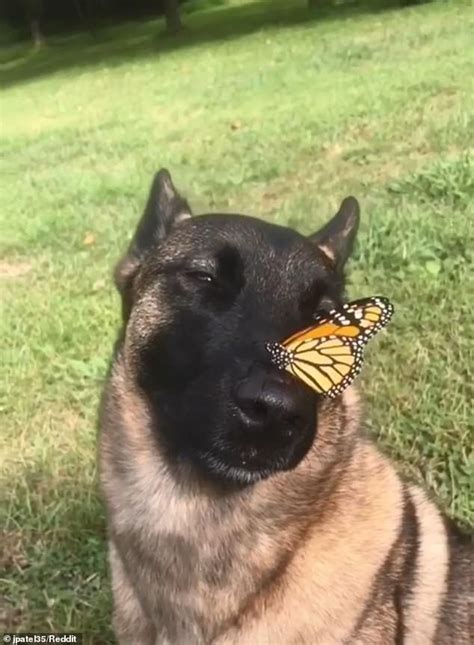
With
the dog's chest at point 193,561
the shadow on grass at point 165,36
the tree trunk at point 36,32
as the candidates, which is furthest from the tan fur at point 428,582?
the tree trunk at point 36,32

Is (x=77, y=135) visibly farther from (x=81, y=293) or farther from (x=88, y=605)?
(x=88, y=605)

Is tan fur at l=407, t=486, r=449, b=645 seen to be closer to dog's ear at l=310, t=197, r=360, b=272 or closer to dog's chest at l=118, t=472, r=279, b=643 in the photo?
dog's chest at l=118, t=472, r=279, b=643

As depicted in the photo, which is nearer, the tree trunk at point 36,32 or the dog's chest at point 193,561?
the dog's chest at point 193,561

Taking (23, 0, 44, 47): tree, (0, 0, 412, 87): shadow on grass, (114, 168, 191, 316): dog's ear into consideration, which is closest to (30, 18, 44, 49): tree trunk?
(23, 0, 44, 47): tree

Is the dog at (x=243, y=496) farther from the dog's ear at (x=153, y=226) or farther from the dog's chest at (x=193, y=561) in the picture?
the dog's ear at (x=153, y=226)

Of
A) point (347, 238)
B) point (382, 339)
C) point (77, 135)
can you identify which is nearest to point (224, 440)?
point (347, 238)

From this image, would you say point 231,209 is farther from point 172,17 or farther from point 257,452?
point 172,17
